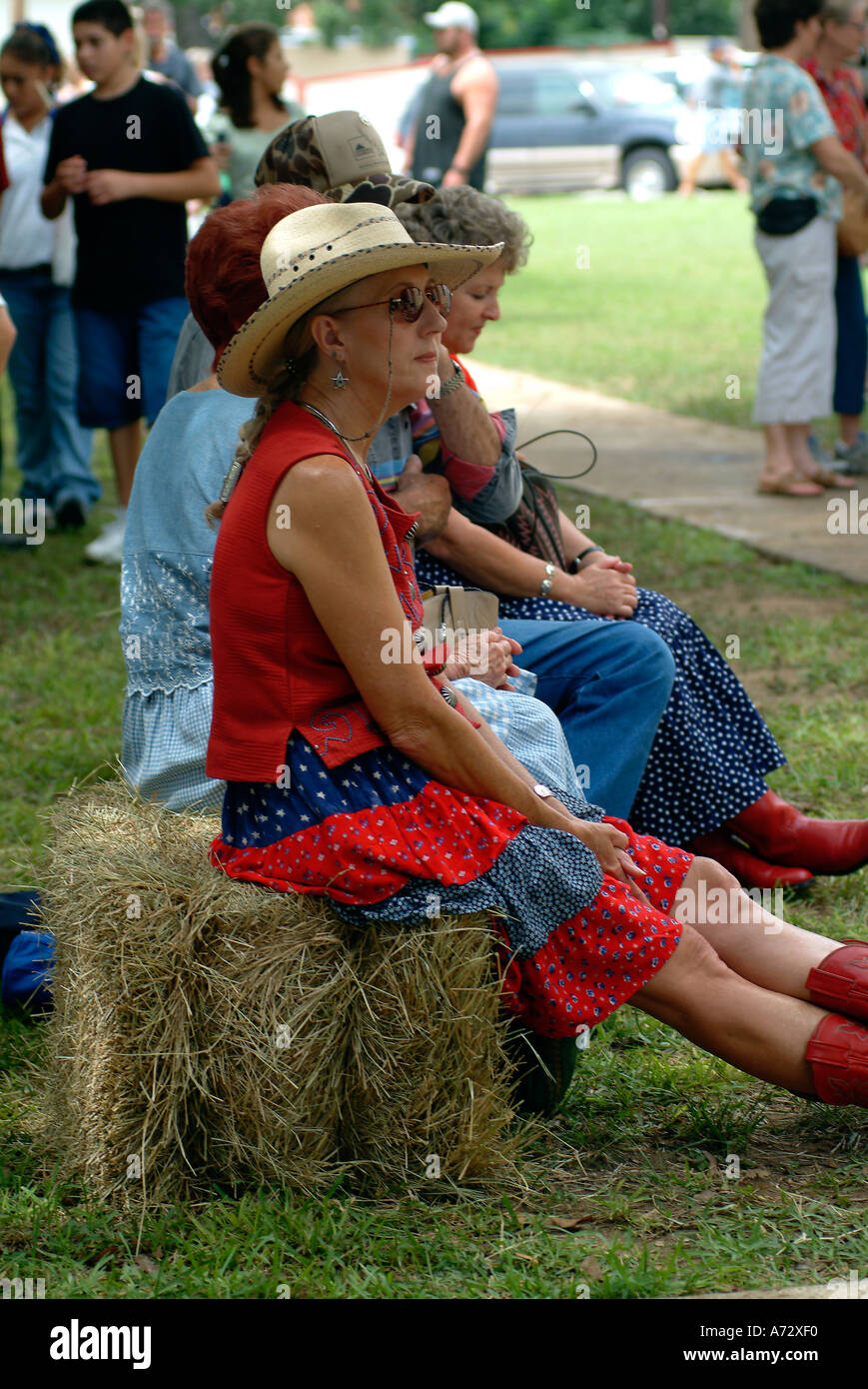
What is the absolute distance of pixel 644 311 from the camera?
1369cm

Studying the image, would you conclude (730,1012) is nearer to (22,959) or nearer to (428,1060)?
(428,1060)

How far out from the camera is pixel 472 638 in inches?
126

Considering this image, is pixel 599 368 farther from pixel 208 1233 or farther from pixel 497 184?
pixel 497 184

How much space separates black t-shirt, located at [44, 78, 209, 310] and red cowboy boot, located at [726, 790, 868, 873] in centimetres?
366


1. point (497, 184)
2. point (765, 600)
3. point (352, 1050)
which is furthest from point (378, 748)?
point (497, 184)

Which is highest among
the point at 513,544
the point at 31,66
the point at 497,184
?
the point at 31,66

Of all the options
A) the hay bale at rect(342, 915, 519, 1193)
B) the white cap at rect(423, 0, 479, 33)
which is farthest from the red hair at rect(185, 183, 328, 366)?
the white cap at rect(423, 0, 479, 33)

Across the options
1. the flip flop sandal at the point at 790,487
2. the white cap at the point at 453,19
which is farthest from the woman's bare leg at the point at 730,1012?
the white cap at the point at 453,19

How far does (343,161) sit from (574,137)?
2406 centimetres

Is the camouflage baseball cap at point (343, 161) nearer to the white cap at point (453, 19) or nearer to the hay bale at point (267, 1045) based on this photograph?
the hay bale at point (267, 1045)

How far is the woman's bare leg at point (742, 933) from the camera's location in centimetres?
273

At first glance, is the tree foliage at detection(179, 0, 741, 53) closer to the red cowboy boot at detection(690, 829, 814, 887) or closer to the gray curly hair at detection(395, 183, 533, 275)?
the gray curly hair at detection(395, 183, 533, 275)

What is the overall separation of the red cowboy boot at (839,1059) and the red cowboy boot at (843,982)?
33 millimetres
